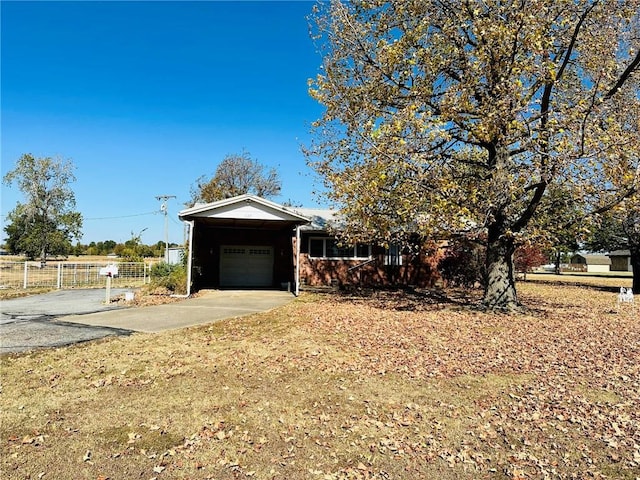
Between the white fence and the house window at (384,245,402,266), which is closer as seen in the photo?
the white fence

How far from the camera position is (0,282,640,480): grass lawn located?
12.7ft

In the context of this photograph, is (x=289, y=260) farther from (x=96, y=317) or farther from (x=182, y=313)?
(x=96, y=317)

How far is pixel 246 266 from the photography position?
69.1 ft

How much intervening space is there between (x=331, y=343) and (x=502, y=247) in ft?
22.1

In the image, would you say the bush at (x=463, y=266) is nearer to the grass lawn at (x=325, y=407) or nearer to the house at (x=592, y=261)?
the grass lawn at (x=325, y=407)

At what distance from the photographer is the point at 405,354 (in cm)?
750

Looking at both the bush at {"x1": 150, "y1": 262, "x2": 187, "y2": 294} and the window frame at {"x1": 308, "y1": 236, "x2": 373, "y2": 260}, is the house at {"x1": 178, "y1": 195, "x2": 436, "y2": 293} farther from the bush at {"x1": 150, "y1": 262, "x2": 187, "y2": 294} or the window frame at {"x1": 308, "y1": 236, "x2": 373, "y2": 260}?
the bush at {"x1": 150, "y1": 262, "x2": 187, "y2": 294}

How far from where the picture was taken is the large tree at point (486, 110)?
970 cm

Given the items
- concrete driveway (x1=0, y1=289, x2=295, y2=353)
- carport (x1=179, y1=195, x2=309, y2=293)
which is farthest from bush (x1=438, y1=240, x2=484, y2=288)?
concrete driveway (x1=0, y1=289, x2=295, y2=353)

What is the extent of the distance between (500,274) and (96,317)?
11057mm

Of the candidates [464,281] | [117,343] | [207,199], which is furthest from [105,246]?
[117,343]

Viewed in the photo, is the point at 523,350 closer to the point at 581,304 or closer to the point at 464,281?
the point at 581,304

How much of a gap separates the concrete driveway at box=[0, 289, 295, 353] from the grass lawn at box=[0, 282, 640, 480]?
3.40 feet

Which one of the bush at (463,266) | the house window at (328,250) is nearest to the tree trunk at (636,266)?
the bush at (463,266)
